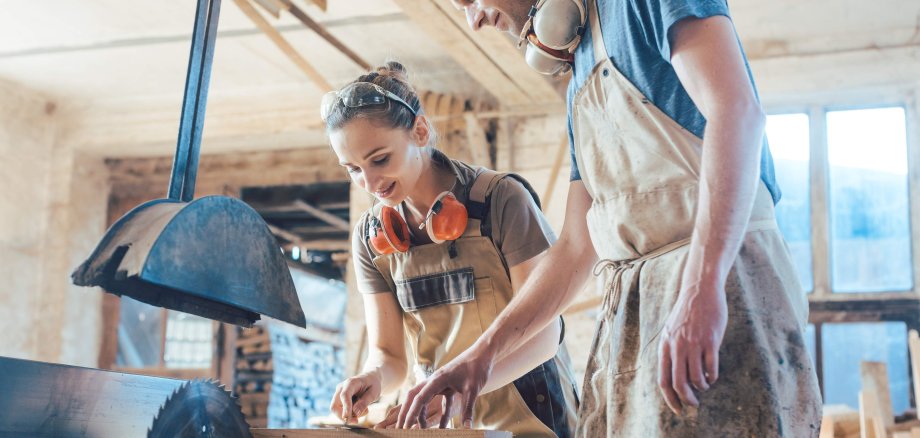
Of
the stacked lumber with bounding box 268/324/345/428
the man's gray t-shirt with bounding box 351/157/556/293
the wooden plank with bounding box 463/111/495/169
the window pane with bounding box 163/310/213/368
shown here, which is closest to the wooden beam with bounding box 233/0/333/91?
the wooden plank with bounding box 463/111/495/169

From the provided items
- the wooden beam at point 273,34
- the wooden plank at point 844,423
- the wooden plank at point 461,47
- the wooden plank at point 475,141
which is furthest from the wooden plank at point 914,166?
the wooden beam at point 273,34

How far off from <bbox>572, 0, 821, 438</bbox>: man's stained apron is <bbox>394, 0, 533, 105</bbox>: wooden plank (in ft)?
13.6

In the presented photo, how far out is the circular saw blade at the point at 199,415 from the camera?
1.68 m

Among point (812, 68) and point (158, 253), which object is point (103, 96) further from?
point (158, 253)

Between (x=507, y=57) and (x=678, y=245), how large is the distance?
202 inches

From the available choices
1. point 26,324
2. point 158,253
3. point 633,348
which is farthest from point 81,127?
point 633,348

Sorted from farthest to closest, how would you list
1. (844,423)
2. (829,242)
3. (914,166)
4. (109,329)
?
(109,329), (829,242), (914,166), (844,423)

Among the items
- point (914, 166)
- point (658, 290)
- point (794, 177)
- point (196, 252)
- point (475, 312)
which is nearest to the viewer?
point (658, 290)

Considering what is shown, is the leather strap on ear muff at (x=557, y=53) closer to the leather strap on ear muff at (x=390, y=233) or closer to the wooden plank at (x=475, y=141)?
the leather strap on ear muff at (x=390, y=233)

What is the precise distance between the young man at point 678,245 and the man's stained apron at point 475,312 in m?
0.57

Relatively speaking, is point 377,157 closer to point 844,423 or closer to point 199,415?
point 199,415

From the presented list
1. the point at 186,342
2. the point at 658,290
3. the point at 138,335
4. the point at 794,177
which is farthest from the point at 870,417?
the point at 186,342

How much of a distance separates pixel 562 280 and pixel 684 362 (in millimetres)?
608

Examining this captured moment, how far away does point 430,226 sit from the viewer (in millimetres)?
2473
